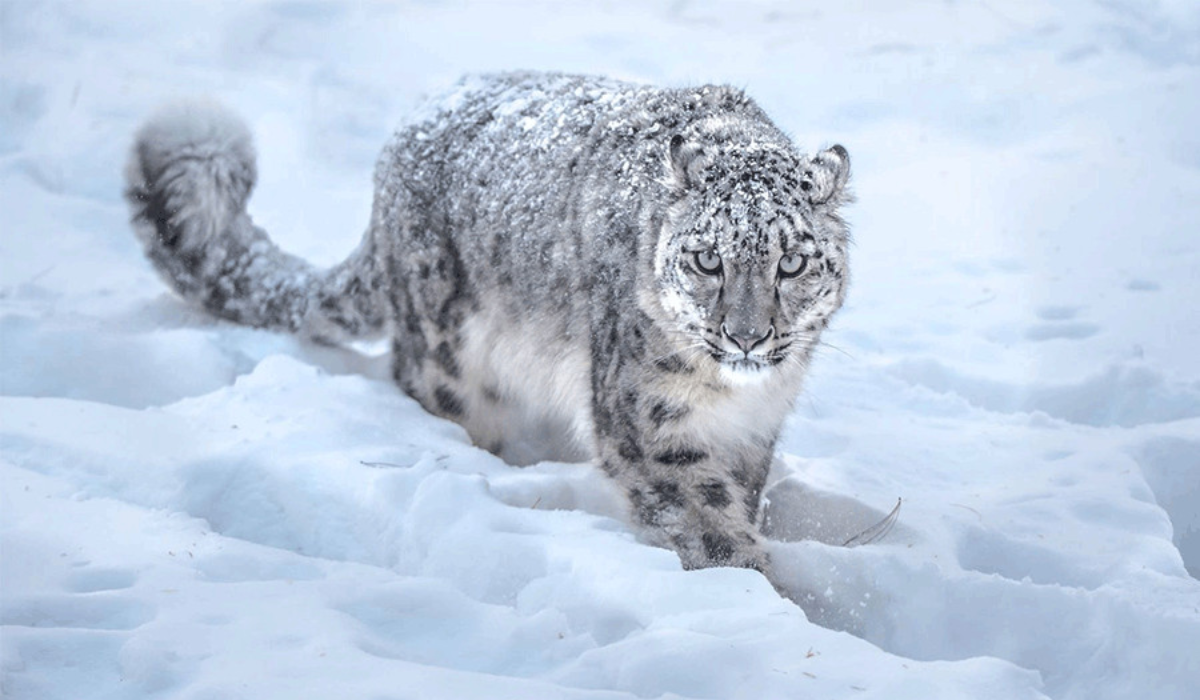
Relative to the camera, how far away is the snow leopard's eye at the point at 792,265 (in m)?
4.02

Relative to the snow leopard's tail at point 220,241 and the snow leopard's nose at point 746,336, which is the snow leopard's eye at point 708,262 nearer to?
the snow leopard's nose at point 746,336

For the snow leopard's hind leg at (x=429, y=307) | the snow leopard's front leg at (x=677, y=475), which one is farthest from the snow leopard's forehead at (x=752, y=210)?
the snow leopard's hind leg at (x=429, y=307)

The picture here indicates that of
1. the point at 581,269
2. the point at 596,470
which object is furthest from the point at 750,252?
the point at 596,470

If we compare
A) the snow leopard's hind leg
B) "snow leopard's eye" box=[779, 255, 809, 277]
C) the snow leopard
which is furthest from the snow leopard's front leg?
the snow leopard's hind leg

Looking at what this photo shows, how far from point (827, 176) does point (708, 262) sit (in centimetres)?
56

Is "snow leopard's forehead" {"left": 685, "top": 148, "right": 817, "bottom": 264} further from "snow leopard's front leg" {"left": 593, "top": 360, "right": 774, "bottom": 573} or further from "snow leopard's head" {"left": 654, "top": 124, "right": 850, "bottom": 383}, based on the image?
"snow leopard's front leg" {"left": 593, "top": 360, "right": 774, "bottom": 573}

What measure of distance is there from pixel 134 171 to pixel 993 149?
19.5 ft

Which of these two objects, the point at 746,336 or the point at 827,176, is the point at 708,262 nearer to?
the point at 746,336

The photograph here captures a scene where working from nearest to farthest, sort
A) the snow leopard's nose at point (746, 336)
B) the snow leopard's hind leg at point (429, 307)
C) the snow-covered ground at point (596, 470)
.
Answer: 1. the snow-covered ground at point (596, 470)
2. the snow leopard's nose at point (746, 336)
3. the snow leopard's hind leg at point (429, 307)

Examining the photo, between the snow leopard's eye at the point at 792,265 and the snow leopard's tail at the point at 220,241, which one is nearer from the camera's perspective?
the snow leopard's eye at the point at 792,265

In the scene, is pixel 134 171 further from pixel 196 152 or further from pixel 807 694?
pixel 807 694

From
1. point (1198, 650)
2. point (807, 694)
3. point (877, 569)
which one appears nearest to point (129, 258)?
point (877, 569)

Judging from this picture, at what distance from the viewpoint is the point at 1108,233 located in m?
7.98

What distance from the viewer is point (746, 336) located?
3.95 meters
